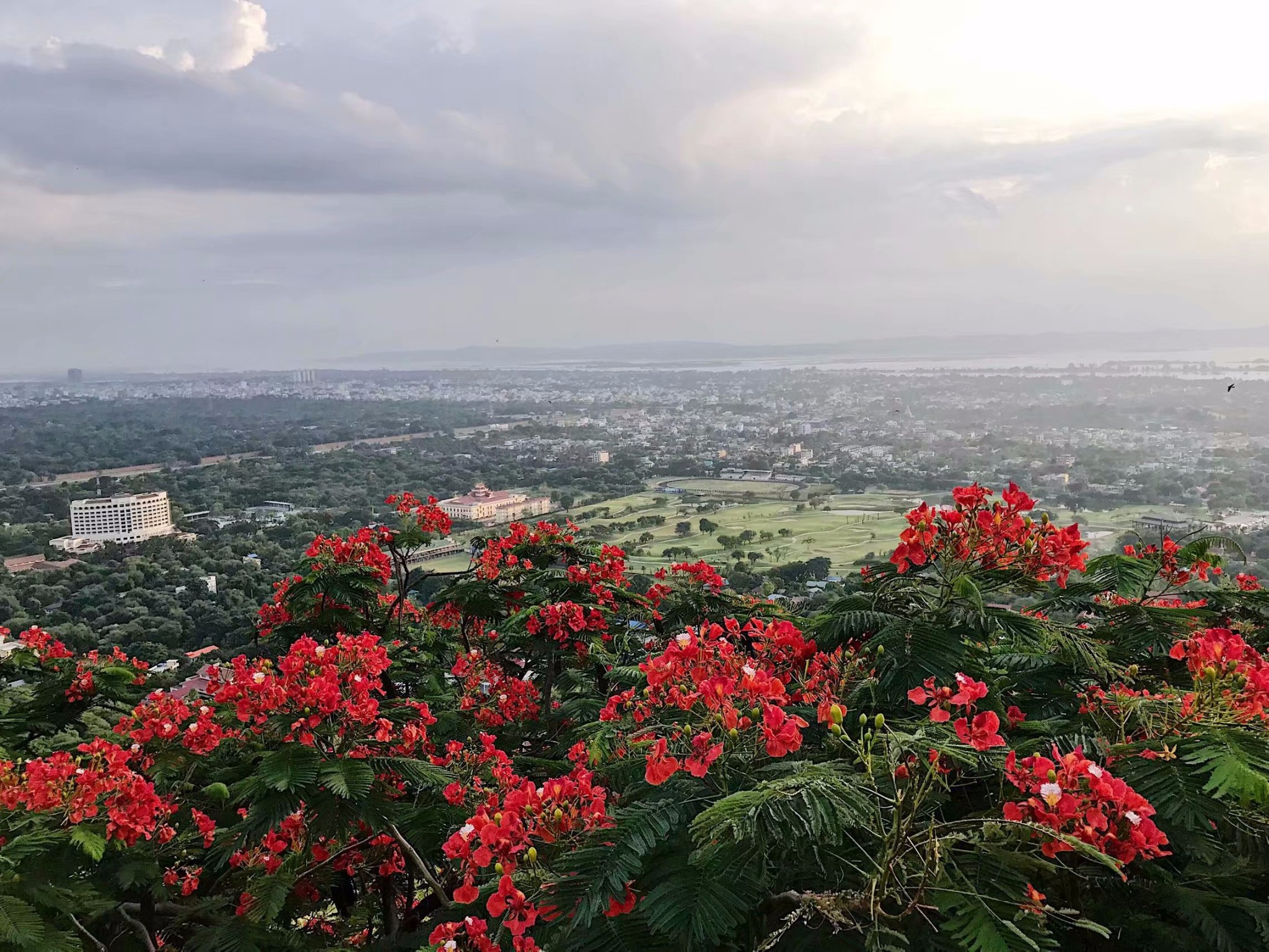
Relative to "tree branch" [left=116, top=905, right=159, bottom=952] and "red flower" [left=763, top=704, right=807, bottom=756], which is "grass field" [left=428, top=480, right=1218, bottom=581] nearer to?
"tree branch" [left=116, top=905, right=159, bottom=952]

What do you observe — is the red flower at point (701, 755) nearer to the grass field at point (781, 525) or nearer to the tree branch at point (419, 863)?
the tree branch at point (419, 863)

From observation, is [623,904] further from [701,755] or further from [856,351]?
[856,351]

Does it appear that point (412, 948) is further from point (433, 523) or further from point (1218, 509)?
point (1218, 509)

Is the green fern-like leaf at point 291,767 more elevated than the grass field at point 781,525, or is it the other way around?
the green fern-like leaf at point 291,767

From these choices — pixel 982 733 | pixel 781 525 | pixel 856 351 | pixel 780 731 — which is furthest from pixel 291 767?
pixel 856 351

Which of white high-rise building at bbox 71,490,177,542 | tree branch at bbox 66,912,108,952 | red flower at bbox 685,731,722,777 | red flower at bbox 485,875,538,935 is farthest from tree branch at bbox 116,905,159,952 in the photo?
white high-rise building at bbox 71,490,177,542

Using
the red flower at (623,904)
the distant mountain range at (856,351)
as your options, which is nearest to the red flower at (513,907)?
the red flower at (623,904)
